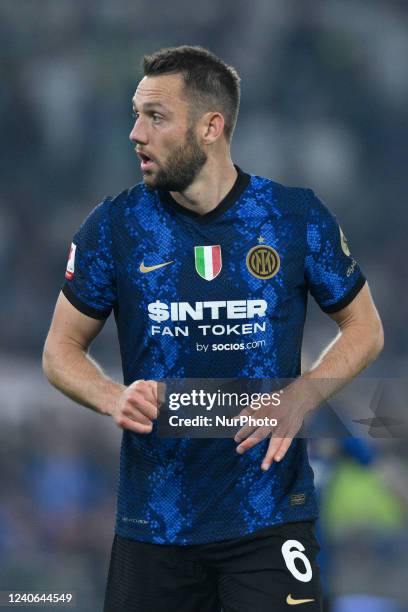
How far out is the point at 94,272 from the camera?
2.89m

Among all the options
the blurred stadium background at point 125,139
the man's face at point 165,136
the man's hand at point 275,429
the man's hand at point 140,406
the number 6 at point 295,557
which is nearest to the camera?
the man's hand at point 140,406

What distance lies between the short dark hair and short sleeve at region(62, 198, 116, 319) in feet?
1.42

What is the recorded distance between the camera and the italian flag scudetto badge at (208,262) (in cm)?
285

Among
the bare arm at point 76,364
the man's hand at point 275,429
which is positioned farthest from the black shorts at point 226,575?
the bare arm at point 76,364

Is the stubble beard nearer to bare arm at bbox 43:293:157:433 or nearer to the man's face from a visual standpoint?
the man's face

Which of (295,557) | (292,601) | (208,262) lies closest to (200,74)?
(208,262)

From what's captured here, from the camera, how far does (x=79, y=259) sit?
291 cm

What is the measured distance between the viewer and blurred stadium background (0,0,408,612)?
6875 mm

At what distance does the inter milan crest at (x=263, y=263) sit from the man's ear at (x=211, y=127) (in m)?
0.37

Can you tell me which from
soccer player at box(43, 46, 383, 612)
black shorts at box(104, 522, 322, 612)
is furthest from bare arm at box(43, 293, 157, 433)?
black shorts at box(104, 522, 322, 612)

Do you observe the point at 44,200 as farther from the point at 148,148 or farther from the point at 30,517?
the point at 148,148

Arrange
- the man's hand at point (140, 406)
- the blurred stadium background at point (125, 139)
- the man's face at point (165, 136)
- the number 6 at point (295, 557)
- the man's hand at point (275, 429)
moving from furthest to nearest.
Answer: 1. the blurred stadium background at point (125, 139)
2. the man's face at point (165, 136)
3. the number 6 at point (295, 557)
4. the man's hand at point (275, 429)
5. the man's hand at point (140, 406)

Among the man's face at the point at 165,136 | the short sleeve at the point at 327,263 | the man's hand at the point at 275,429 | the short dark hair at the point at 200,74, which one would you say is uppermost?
the short dark hair at the point at 200,74

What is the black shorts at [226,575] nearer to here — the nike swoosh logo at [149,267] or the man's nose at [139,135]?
the nike swoosh logo at [149,267]
